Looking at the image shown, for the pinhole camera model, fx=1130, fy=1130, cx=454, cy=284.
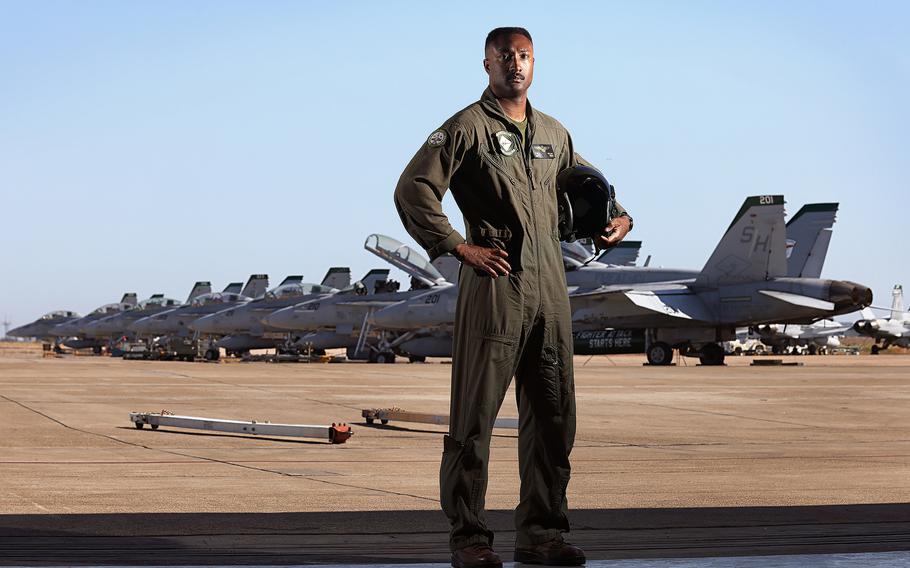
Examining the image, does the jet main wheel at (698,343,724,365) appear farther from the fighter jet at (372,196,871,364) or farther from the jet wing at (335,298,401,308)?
the jet wing at (335,298,401,308)

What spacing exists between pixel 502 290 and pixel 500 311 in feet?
0.26

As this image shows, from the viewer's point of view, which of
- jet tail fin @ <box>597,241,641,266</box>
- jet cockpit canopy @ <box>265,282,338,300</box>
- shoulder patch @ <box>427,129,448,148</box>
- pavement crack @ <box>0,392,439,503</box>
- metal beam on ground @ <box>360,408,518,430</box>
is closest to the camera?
shoulder patch @ <box>427,129,448,148</box>

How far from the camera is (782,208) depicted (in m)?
38.2

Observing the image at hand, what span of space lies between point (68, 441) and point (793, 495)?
6942 millimetres

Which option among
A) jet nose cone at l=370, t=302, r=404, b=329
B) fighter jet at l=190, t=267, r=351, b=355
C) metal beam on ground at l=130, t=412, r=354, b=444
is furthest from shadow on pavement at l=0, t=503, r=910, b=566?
fighter jet at l=190, t=267, r=351, b=355

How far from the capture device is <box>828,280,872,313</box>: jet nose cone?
122 feet

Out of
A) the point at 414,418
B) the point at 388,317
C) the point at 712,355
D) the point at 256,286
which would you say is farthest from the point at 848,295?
the point at 256,286

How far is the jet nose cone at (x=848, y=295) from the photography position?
122 feet

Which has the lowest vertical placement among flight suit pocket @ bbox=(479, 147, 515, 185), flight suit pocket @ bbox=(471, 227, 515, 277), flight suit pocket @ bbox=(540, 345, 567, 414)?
flight suit pocket @ bbox=(540, 345, 567, 414)

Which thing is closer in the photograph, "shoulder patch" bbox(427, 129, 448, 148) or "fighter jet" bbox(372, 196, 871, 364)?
"shoulder patch" bbox(427, 129, 448, 148)

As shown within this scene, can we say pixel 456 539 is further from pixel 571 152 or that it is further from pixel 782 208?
pixel 782 208

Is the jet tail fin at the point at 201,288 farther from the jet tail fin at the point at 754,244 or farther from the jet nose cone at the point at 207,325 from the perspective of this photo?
the jet tail fin at the point at 754,244

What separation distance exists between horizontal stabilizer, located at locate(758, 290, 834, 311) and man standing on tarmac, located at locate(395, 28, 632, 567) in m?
34.9

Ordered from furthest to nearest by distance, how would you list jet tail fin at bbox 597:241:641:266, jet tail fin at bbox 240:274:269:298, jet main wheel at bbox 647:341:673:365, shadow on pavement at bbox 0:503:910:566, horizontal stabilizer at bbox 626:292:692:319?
jet tail fin at bbox 240:274:269:298
jet tail fin at bbox 597:241:641:266
jet main wheel at bbox 647:341:673:365
horizontal stabilizer at bbox 626:292:692:319
shadow on pavement at bbox 0:503:910:566
